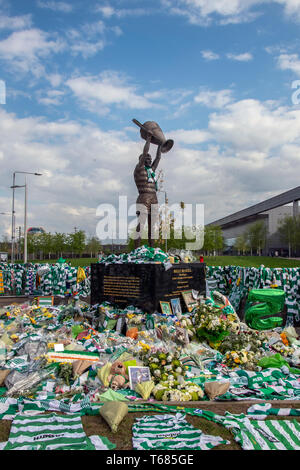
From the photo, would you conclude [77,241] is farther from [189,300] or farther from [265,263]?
[189,300]

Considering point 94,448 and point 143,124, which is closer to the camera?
point 94,448

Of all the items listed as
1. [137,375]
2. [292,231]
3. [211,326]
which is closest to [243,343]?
[211,326]

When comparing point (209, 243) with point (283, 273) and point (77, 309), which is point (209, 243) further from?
point (77, 309)

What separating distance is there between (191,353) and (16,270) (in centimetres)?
1280

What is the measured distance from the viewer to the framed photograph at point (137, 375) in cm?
485

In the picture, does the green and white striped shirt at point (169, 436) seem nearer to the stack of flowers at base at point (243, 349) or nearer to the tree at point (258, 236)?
the stack of flowers at base at point (243, 349)

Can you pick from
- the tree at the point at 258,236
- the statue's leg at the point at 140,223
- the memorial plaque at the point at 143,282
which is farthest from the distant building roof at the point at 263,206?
the memorial plaque at the point at 143,282

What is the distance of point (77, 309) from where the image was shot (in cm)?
866

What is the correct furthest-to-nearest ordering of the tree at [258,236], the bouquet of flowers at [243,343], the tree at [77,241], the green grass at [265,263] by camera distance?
the tree at [258,236] → the tree at [77,241] → the green grass at [265,263] → the bouquet of flowers at [243,343]

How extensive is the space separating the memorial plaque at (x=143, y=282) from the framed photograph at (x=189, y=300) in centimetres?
12

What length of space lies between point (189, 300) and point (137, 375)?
3900mm

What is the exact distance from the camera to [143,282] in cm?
821

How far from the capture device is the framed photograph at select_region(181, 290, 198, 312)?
333 inches
